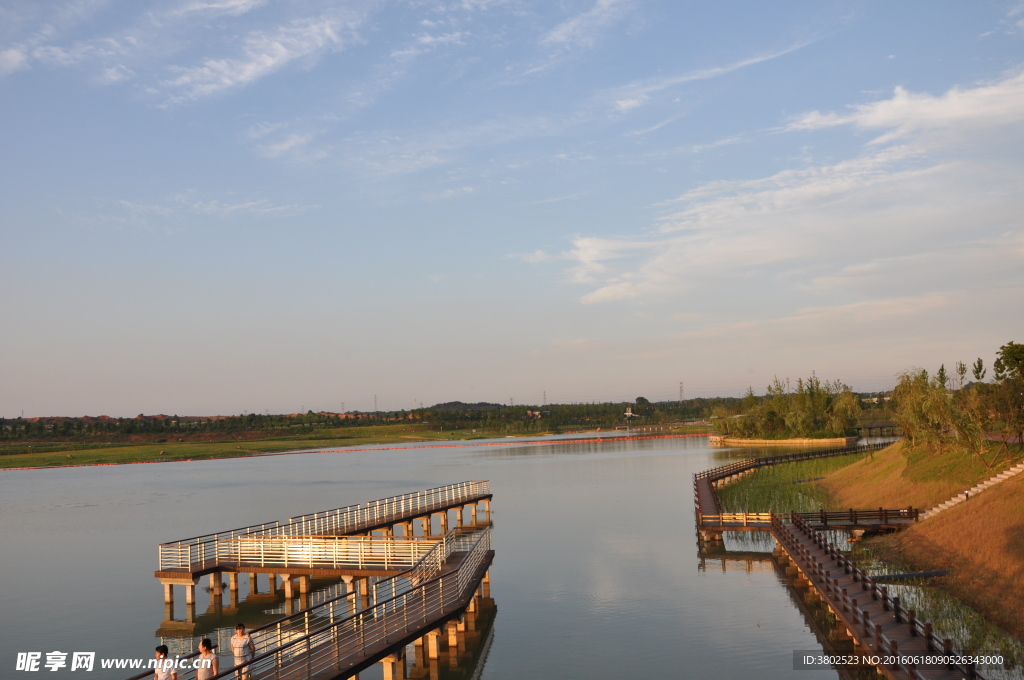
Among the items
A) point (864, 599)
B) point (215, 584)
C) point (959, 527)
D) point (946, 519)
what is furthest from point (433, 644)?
point (946, 519)

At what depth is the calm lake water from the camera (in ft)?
82.4

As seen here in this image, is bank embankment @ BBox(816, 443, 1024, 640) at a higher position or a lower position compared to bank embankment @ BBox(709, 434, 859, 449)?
higher

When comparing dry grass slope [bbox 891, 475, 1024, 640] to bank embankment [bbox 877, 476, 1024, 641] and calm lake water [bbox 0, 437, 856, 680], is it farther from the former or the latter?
calm lake water [bbox 0, 437, 856, 680]

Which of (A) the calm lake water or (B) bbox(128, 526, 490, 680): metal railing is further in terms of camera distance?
(A) the calm lake water

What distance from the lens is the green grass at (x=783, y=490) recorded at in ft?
180

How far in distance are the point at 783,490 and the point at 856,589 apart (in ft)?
125

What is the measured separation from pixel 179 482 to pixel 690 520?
78.6m

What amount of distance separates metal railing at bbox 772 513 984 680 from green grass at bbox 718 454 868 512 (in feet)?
55.6

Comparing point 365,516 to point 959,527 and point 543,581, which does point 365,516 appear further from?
point 959,527

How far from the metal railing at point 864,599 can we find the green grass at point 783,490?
1695 cm

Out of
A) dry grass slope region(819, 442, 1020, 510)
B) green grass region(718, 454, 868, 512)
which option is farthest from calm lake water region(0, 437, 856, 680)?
dry grass slope region(819, 442, 1020, 510)

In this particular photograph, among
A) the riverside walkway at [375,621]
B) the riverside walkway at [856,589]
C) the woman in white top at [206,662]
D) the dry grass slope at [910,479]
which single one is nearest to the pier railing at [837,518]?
the riverside walkway at [856,589]

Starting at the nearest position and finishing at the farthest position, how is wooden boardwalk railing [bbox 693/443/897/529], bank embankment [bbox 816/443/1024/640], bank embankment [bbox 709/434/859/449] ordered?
1. bank embankment [bbox 816/443/1024/640]
2. wooden boardwalk railing [bbox 693/443/897/529]
3. bank embankment [bbox 709/434/859/449]

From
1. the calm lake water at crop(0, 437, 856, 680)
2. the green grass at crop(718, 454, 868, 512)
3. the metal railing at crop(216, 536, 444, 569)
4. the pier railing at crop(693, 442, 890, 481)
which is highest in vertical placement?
the metal railing at crop(216, 536, 444, 569)
